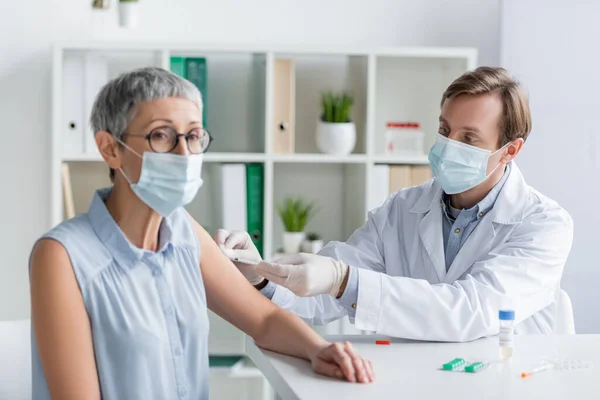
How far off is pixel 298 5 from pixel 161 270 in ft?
7.01

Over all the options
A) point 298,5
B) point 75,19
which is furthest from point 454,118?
point 75,19

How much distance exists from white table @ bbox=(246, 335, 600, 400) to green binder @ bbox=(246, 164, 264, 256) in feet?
5.02

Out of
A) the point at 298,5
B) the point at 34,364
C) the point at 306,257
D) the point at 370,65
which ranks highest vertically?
the point at 298,5

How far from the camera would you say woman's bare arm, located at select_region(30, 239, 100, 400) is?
1.37 metres

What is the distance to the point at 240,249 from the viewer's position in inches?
78.4

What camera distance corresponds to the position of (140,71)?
5.08 ft

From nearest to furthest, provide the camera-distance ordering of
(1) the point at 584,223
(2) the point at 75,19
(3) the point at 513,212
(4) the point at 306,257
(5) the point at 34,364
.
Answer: (5) the point at 34,364
(4) the point at 306,257
(3) the point at 513,212
(1) the point at 584,223
(2) the point at 75,19

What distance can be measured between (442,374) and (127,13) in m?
2.30

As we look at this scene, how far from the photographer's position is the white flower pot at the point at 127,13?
10.8 feet

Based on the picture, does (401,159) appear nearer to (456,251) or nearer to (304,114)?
(304,114)

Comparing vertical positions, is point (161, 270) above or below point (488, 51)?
below

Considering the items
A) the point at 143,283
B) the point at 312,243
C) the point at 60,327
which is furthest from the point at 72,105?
the point at 60,327

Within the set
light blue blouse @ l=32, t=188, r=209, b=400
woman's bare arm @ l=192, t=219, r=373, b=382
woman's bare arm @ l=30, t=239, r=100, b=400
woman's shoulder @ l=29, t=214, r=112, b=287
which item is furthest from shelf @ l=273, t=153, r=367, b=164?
woman's bare arm @ l=30, t=239, r=100, b=400

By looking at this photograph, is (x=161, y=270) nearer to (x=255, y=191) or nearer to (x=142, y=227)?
(x=142, y=227)
